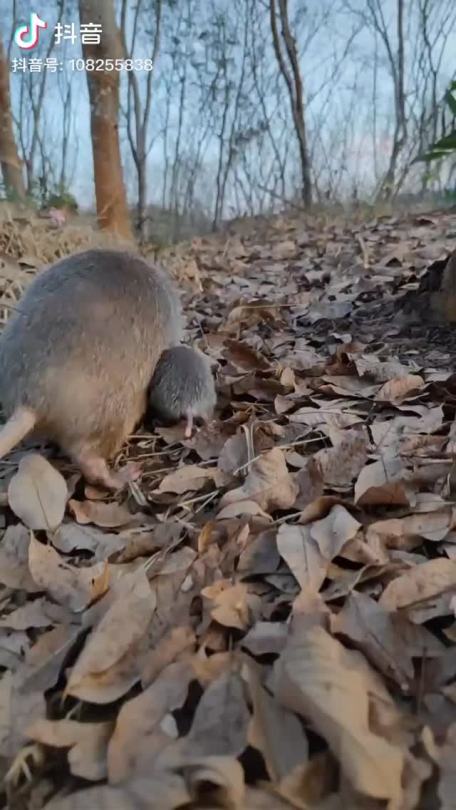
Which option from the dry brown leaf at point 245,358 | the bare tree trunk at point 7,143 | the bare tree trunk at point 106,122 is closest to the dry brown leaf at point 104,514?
the dry brown leaf at point 245,358

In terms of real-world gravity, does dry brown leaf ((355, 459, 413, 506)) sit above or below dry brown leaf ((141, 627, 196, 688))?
above

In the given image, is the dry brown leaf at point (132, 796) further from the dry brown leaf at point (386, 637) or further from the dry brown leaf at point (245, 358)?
the dry brown leaf at point (245, 358)

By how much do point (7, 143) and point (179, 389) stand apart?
584 cm

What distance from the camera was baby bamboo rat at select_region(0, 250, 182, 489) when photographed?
1.59 meters

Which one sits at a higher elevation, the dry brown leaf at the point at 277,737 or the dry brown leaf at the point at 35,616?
the dry brown leaf at the point at 277,737

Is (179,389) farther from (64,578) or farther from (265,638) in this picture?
(265,638)

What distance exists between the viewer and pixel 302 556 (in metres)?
1.23

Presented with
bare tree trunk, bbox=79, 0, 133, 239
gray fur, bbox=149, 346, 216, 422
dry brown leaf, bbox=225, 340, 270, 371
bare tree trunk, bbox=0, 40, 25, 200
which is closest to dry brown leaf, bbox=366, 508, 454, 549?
gray fur, bbox=149, 346, 216, 422

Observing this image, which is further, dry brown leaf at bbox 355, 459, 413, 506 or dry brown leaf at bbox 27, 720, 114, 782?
dry brown leaf at bbox 355, 459, 413, 506

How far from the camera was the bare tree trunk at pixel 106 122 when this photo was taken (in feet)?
15.7

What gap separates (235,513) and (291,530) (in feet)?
0.48

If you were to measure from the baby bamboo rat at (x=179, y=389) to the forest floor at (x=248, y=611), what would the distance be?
0.19 ft

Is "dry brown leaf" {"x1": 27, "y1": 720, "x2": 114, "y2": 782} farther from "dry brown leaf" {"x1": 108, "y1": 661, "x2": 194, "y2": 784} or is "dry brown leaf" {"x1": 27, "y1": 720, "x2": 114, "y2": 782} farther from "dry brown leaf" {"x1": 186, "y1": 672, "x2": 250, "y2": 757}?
"dry brown leaf" {"x1": 186, "y1": 672, "x2": 250, "y2": 757}

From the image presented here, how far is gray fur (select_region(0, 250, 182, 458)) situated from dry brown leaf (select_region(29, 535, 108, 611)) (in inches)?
13.6
